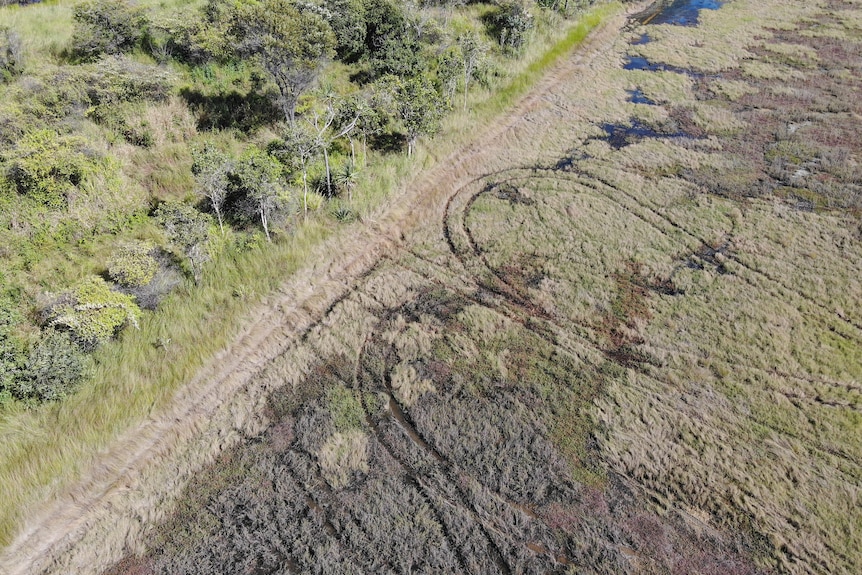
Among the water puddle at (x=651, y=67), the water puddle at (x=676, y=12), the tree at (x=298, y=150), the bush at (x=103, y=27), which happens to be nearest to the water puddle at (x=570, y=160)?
the tree at (x=298, y=150)

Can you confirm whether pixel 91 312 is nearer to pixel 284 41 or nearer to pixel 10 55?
pixel 284 41

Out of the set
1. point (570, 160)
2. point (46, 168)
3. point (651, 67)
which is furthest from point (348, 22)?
point (651, 67)

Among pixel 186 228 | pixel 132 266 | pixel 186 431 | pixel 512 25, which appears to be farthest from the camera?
pixel 512 25

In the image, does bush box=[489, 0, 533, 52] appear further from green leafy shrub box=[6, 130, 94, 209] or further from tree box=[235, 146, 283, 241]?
green leafy shrub box=[6, 130, 94, 209]

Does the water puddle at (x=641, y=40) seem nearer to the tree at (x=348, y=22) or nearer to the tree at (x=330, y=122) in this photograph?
the tree at (x=348, y=22)

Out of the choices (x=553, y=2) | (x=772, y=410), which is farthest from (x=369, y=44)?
(x=772, y=410)

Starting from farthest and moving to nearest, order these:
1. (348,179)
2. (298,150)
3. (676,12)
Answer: (676,12)
(348,179)
(298,150)

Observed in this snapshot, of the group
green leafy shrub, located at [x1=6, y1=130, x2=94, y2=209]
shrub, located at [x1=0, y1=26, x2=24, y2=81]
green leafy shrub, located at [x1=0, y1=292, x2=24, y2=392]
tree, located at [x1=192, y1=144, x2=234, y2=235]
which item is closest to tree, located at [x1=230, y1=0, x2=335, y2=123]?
tree, located at [x1=192, y1=144, x2=234, y2=235]
